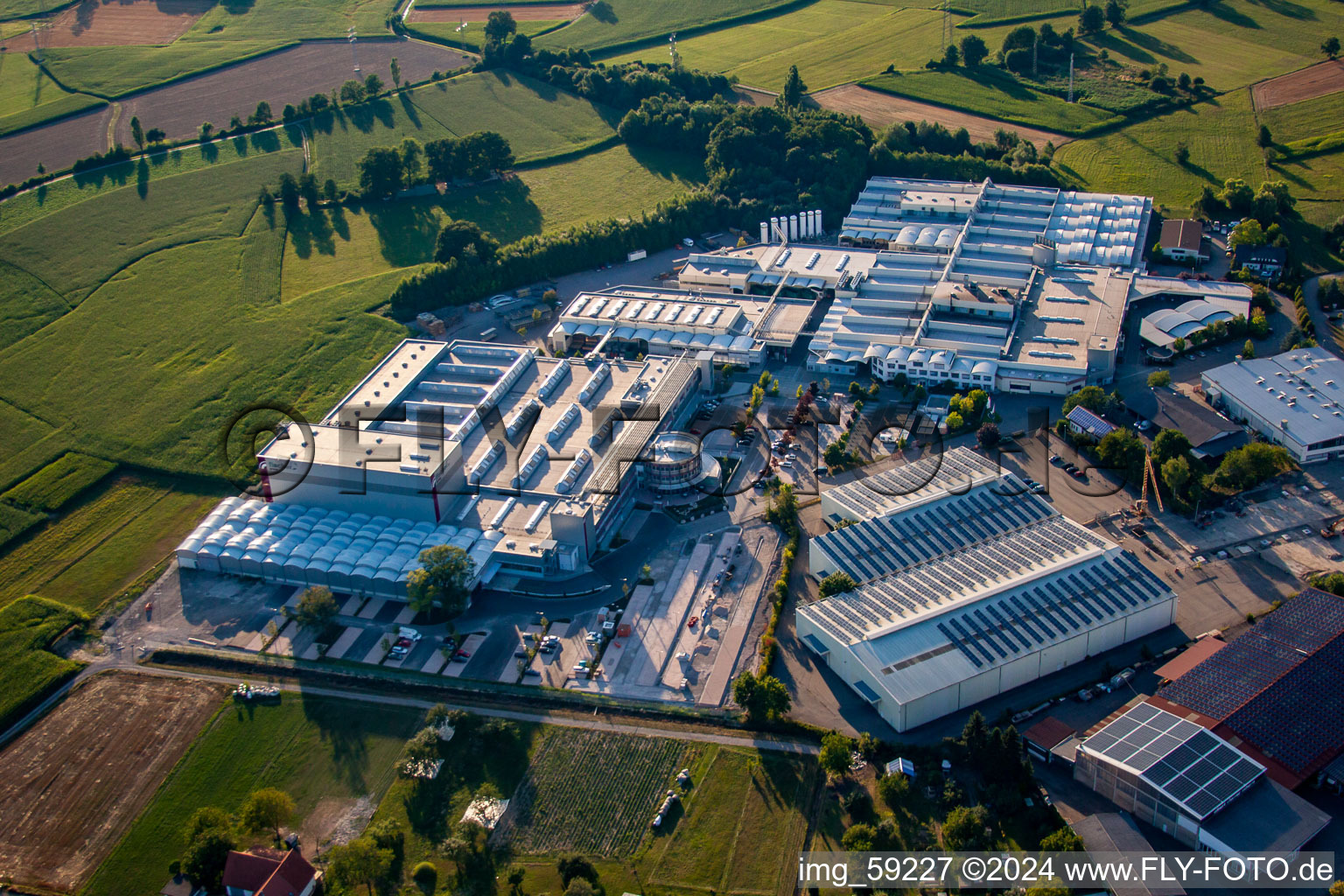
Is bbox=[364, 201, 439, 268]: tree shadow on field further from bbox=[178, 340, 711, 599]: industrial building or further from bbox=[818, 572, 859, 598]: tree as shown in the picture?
bbox=[818, 572, 859, 598]: tree

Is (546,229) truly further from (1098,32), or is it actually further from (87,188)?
(1098,32)

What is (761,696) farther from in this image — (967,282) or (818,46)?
(818,46)

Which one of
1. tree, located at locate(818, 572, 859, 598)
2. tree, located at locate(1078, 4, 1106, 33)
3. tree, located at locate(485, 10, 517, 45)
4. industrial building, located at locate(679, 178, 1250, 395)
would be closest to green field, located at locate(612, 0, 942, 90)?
tree, located at locate(485, 10, 517, 45)

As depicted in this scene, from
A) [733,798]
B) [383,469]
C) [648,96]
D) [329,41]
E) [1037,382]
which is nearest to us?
[733,798]

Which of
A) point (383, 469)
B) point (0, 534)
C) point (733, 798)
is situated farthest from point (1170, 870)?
point (0, 534)

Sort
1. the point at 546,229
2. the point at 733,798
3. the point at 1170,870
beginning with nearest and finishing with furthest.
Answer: the point at 1170,870 → the point at 733,798 → the point at 546,229

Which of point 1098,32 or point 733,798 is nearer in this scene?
point 733,798

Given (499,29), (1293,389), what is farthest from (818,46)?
(1293,389)
